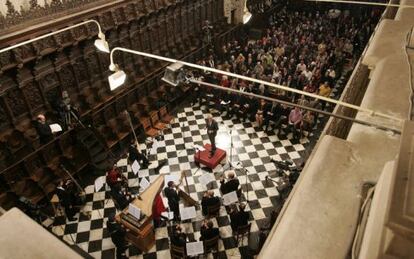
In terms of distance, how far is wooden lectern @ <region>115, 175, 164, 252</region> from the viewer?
7.00 meters

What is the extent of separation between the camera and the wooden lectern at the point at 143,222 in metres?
7.00

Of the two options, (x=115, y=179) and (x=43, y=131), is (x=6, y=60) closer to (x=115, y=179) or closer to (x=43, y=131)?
(x=43, y=131)

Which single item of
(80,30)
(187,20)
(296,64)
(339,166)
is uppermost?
(339,166)

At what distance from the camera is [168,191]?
7.36 m

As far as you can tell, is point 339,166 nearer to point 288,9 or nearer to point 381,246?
point 381,246

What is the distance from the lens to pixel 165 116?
38.3 ft

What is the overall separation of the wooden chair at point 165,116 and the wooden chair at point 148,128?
0.64 m

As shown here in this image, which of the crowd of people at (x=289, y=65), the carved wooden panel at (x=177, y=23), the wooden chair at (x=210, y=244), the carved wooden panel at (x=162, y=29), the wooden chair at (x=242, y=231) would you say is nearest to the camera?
the wooden chair at (x=210, y=244)

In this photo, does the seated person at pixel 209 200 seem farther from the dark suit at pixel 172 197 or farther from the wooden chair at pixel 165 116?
the wooden chair at pixel 165 116

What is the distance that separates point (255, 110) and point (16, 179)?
7.65m

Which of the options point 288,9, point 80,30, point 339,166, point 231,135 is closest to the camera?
point 339,166

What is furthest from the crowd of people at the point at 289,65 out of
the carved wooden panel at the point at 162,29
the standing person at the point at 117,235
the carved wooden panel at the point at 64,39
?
the standing person at the point at 117,235

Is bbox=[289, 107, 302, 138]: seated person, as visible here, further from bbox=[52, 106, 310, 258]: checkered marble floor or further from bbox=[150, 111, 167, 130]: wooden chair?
bbox=[150, 111, 167, 130]: wooden chair

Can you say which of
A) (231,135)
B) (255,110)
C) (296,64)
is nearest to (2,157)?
(231,135)
